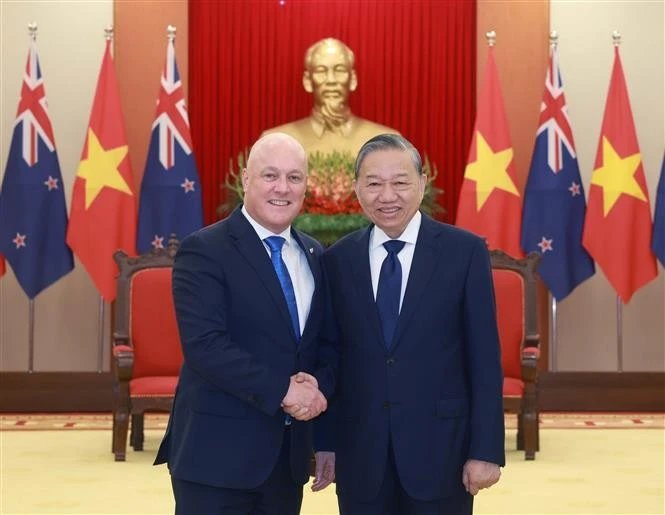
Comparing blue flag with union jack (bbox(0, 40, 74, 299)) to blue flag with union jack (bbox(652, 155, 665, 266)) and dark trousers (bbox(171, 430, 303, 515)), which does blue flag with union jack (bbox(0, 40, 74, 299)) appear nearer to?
blue flag with union jack (bbox(652, 155, 665, 266))

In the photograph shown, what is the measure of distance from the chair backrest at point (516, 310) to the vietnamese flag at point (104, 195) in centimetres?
313

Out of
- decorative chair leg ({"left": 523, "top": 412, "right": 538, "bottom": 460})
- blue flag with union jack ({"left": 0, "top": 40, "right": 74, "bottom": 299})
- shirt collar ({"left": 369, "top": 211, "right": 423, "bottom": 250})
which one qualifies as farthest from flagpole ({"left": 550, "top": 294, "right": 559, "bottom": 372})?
shirt collar ({"left": 369, "top": 211, "right": 423, "bottom": 250})

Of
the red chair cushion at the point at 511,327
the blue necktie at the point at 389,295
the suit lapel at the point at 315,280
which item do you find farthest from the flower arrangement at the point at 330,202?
the blue necktie at the point at 389,295

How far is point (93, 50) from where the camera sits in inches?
392

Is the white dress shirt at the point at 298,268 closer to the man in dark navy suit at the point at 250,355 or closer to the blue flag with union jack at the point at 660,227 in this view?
the man in dark navy suit at the point at 250,355

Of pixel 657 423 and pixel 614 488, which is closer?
pixel 614 488

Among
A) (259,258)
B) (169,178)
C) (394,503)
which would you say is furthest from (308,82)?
(394,503)

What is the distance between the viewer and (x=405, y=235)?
10.5ft

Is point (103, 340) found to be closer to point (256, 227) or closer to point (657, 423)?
point (657, 423)

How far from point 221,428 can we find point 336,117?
673cm

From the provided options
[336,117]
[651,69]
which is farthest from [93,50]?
[651,69]

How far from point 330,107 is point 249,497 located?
22.1 ft

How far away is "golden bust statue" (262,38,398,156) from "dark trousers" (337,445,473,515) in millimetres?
6423

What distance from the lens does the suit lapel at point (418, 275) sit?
3.12 meters
